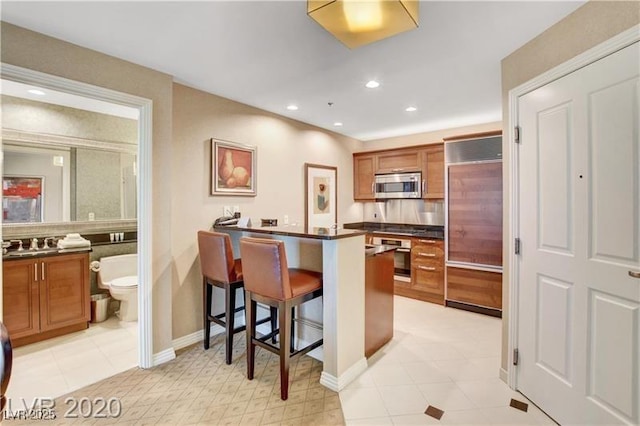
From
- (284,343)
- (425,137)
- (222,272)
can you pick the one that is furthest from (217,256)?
(425,137)

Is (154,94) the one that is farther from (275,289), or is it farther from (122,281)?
(122,281)

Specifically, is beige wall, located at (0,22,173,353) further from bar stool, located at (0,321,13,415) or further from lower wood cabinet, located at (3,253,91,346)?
bar stool, located at (0,321,13,415)

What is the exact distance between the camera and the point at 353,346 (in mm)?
2381

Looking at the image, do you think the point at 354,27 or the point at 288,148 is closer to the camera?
the point at 354,27

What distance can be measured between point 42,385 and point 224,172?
7.29 feet

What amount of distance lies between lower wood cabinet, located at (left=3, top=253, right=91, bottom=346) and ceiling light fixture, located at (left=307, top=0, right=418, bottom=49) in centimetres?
333

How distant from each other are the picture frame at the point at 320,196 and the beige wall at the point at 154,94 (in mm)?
1985

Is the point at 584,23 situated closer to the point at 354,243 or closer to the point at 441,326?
the point at 354,243

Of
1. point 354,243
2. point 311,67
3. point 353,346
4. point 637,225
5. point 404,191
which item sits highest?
point 311,67

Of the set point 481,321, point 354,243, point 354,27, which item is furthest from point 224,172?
point 481,321

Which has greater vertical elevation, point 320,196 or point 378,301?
point 320,196

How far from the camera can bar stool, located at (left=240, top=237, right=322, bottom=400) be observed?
6.77ft

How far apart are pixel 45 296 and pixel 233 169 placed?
2.18 m

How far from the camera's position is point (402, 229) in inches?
199
